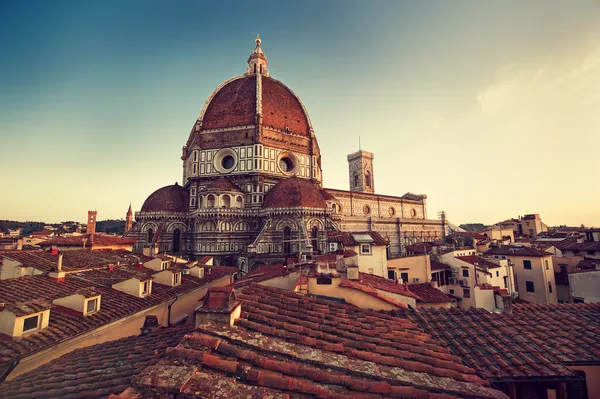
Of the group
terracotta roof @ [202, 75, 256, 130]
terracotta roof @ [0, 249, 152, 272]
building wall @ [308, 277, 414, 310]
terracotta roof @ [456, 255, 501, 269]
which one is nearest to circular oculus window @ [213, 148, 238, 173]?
terracotta roof @ [202, 75, 256, 130]

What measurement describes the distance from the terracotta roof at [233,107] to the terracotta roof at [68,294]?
26268 millimetres

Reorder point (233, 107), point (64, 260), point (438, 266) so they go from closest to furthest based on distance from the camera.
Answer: point (64, 260) < point (438, 266) < point (233, 107)

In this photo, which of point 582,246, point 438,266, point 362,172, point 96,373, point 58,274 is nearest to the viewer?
point 96,373

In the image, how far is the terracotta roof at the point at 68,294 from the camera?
6.77 m

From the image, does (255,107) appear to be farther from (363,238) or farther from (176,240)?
(363,238)

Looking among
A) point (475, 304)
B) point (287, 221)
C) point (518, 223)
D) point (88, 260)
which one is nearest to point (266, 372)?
point (88, 260)

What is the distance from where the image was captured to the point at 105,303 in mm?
9781

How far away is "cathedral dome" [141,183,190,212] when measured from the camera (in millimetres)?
32656

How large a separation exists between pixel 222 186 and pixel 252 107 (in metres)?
11.6

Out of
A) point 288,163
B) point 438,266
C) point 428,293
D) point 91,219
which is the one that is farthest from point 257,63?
point 428,293

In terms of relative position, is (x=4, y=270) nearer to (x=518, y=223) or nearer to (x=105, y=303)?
(x=105, y=303)

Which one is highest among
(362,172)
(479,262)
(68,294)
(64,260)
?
(362,172)

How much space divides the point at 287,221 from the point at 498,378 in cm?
2528

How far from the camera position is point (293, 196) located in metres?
30.3
